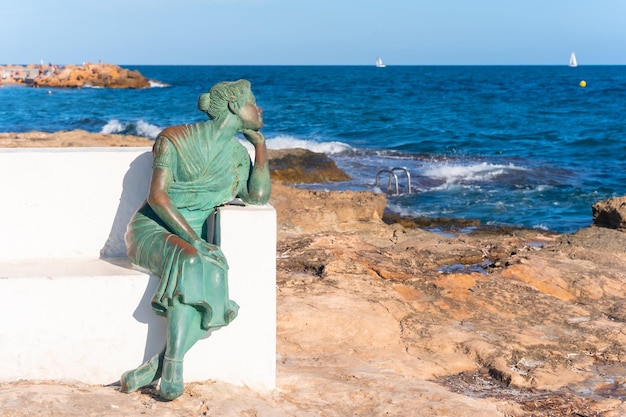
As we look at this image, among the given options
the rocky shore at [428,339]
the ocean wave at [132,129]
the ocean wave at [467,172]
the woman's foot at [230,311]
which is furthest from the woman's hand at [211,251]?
the ocean wave at [132,129]

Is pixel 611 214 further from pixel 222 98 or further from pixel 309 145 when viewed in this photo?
pixel 309 145

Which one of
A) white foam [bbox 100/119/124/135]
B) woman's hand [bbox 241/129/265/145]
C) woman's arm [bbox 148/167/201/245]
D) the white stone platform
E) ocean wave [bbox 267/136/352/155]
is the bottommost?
white foam [bbox 100/119/124/135]

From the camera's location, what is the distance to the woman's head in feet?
15.5

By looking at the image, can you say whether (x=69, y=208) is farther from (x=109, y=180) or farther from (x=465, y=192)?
(x=465, y=192)

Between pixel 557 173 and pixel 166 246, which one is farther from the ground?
pixel 166 246

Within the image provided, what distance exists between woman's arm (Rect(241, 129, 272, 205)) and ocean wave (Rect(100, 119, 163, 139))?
22935 mm

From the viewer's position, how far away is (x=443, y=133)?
29.6 meters

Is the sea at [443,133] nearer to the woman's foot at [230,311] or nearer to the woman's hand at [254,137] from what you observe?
the woman's hand at [254,137]

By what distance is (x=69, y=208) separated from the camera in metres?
5.17

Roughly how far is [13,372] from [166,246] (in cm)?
105

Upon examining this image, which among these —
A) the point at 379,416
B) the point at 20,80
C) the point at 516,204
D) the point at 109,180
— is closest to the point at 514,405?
the point at 379,416

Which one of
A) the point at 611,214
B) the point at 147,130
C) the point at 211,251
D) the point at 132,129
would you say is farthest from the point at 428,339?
the point at 132,129

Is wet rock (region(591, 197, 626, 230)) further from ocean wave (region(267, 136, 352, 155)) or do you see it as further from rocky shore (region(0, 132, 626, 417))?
ocean wave (region(267, 136, 352, 155))

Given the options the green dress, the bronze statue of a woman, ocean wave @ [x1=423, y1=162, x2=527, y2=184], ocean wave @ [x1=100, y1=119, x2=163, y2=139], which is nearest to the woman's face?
the bronze statue of a woman
